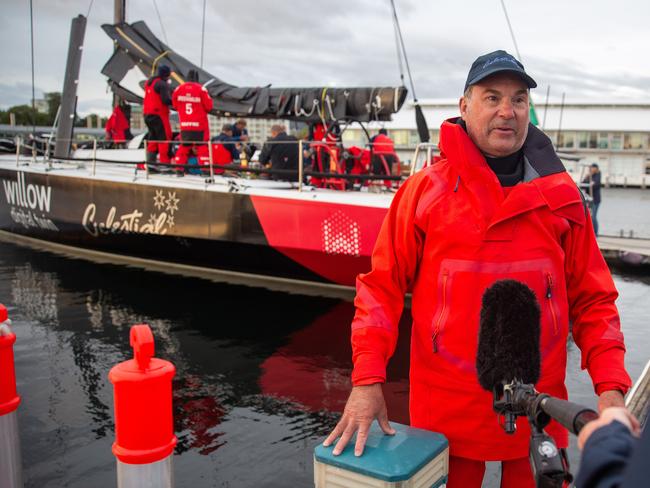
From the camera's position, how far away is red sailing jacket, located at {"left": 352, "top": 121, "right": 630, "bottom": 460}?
77.4 inches

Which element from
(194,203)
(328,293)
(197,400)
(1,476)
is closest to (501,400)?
(1,476)

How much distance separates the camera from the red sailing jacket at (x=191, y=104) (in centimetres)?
962

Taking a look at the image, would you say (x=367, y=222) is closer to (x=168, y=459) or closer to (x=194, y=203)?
(x=194, y=203)

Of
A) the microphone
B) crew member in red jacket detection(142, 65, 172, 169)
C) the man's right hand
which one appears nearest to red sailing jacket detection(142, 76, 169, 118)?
crew member in red jacket detection(142, 65, 172, 169)

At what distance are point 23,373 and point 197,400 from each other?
173cm

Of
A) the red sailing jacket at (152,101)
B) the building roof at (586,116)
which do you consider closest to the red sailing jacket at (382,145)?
the red sailing jacket at (152,101)

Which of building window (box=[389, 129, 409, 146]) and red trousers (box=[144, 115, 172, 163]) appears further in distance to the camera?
building window (box=[389, 129, 409, 146])

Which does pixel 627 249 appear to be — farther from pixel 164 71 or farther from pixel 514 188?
pixel 514 188

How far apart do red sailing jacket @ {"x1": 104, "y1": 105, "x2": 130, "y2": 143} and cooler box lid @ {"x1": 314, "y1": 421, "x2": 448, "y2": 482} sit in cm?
1243

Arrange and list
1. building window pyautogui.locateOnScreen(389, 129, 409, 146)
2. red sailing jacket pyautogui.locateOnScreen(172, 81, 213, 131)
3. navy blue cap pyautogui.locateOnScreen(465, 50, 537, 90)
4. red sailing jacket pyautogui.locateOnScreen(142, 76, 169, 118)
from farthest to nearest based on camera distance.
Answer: building window pyautogui.locateOnScreen(389, 129, 409, 146), red sailing jacket pyautogui.locateOnScreen(142, 76, 169, 118), red sailing jacket pyautogui.locateOnScreen(172, 81, 213, 131), navy blue cap pyautogui.locateOnScreen(465, 50, 537, 90)

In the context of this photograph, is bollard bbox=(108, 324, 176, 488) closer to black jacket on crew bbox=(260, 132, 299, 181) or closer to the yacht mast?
black jacket on crew bbox=(260, 132, 299, 181)

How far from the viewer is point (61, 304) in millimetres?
7828

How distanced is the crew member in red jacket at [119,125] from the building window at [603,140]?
48868 mm

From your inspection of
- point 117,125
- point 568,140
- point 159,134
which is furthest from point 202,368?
point 568,140
